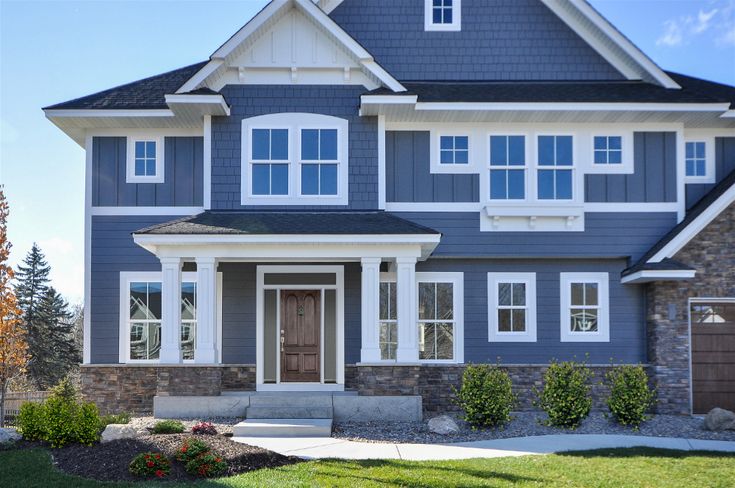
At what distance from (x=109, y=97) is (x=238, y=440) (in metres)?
7.85

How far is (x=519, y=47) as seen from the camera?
15.0 meters

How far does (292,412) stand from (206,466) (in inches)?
153

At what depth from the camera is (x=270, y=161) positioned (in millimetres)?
13641

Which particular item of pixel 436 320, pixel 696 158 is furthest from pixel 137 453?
pixel 696 158

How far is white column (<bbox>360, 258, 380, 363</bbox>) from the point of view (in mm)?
12328

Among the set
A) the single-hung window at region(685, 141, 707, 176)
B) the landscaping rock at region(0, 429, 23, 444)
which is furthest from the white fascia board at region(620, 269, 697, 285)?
the landscaping rock at region(0, 429, 23, 444)

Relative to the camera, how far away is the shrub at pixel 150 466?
26.5ft

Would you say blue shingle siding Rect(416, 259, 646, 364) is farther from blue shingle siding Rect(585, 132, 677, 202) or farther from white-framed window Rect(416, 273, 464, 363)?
blue shingle siding Rect(585, 132, 677, 202)

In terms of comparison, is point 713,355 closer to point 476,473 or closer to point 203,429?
point 476,473

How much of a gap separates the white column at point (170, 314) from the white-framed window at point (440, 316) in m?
4.89

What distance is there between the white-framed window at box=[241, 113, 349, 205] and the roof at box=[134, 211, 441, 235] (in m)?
0.47

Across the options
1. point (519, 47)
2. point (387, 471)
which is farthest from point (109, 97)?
point (387, 471)

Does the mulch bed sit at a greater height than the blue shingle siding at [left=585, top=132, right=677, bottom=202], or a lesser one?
lesser

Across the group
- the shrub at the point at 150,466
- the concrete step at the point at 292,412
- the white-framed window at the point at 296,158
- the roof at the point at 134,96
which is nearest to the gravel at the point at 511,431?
the concrete step at the point at 292,412
